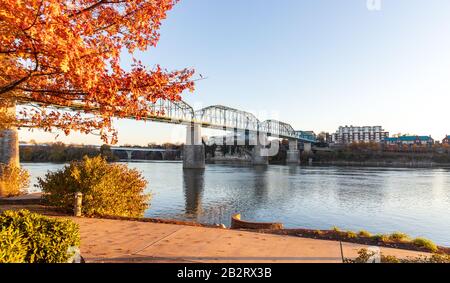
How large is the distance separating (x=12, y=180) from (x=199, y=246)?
54.7ft

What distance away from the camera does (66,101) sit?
387 inches

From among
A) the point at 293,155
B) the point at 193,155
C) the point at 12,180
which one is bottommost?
the point at 12,180

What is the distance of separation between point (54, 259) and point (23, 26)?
406 centimetres

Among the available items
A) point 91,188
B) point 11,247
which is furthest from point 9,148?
point 11,247

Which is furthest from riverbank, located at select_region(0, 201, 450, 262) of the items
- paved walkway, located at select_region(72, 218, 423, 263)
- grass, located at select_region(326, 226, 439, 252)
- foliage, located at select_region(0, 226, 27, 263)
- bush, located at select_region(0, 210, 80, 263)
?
foliage, located at select_region(0, 226, 27, 263)

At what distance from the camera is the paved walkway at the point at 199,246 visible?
7.94 meters

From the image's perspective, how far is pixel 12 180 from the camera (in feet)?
68.3

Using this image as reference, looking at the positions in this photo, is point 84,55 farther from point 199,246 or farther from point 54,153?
point 54,153

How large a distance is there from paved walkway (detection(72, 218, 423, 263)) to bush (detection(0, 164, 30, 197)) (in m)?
11.6

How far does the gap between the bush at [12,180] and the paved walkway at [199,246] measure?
38.0ft

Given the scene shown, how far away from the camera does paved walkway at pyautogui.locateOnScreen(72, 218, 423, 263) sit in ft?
26.0

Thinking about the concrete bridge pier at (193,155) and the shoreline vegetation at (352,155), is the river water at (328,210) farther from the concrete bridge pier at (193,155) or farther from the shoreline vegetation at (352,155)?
the shoreline vegetation at (352,155)

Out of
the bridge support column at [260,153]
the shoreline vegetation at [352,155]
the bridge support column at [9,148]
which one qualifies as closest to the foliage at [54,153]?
the shoreline vegetation at [352,155]

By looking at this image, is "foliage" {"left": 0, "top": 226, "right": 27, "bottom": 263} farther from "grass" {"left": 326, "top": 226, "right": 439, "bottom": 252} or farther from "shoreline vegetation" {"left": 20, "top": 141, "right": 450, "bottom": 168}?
"shoreline vegetation" {"left": 20, "top": 141, "right": 450, "bottom": 168}
